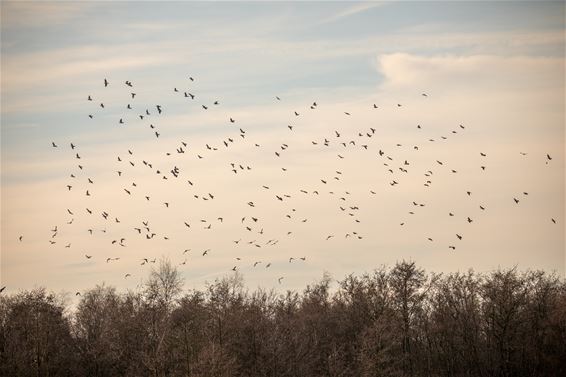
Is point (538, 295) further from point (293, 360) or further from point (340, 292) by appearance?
point (293, 360)

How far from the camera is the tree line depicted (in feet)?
196

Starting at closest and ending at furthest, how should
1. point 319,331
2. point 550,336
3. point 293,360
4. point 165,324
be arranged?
point 165,324 < point 293,360 < point 550,336 < point 319,331

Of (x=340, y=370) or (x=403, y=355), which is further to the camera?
(x=403, y=355)

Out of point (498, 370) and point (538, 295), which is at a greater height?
point (538, 295)

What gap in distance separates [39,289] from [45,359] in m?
12.4

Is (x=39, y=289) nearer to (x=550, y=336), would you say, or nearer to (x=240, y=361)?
(x=240, y=361)

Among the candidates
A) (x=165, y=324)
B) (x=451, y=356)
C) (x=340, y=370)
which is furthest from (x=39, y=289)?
(x=451, y=356)

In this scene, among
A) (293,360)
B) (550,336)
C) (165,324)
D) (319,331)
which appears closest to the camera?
(165,324)

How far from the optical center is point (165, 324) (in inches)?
2287

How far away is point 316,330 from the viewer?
71.5 meters

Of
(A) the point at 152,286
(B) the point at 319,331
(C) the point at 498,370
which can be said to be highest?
(A) the point at 152,286

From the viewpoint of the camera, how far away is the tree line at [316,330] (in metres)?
59.6

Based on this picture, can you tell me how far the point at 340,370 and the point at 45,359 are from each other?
2654 cm

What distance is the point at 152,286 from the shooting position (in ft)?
211
